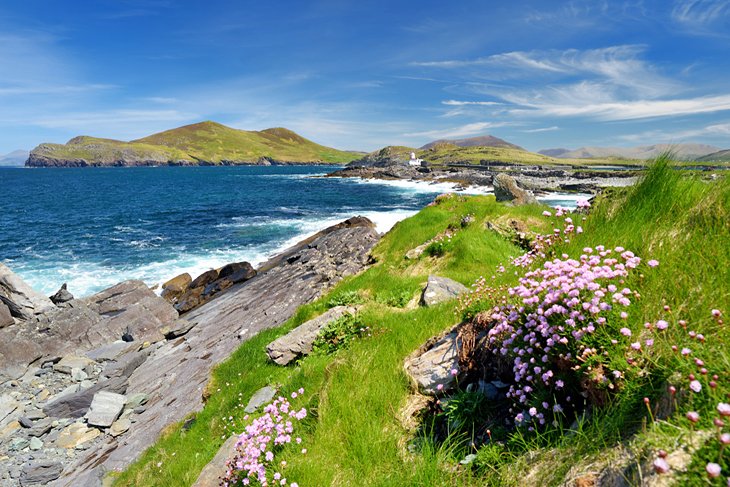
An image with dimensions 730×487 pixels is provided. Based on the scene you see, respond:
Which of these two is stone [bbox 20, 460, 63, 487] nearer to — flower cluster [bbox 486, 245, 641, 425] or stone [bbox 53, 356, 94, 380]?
stone [bbox 53, 356, 94, 380]

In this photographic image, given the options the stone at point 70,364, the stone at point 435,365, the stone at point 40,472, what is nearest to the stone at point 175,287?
the stone at point 70,364

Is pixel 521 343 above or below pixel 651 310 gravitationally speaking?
below

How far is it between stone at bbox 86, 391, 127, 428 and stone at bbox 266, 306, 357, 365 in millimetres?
10086

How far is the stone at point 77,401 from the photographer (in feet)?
54.3

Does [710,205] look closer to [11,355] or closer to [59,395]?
[59,395]

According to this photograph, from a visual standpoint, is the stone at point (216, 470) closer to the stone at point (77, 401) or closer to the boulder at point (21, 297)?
the stone at point (77, 401)

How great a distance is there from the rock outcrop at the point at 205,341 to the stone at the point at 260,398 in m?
4.55

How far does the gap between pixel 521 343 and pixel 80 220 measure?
75671 millimetres

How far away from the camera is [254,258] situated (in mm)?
36875

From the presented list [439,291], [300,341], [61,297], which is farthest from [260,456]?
[61,297]

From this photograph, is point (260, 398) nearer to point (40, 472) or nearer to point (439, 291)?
point (439, 291)

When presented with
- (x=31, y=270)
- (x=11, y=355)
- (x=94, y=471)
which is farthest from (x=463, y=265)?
(x=31, y=270)

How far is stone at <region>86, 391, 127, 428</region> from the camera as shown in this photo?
49.8ft

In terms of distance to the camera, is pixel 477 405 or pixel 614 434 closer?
pixel 614 434
